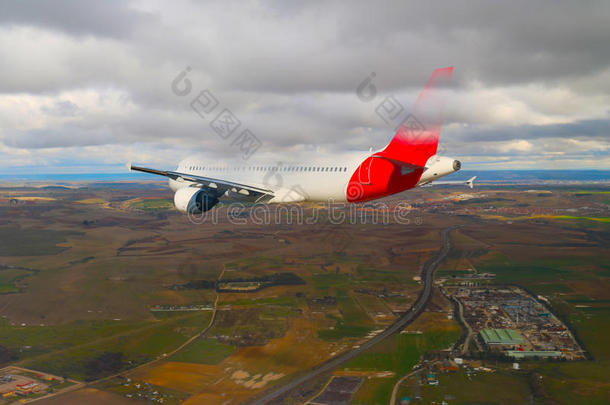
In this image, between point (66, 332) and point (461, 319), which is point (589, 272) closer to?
point (461, 319)

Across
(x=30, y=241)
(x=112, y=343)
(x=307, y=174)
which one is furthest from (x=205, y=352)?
(x=30, y=241)

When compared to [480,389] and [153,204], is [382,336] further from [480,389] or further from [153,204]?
[153,204]

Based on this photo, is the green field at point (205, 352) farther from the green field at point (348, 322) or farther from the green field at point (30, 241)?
the green field at point (30, 241)

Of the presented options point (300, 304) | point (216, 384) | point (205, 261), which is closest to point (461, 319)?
point (300, 304)

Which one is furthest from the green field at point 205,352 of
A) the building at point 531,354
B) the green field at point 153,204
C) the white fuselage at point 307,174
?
the green field at point 153,204

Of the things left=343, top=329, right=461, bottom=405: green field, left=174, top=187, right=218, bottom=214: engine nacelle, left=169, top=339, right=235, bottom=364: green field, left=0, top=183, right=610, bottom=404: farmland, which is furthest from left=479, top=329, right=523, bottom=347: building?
left=174, top=187, right=218, bottom=214: engine nacelle

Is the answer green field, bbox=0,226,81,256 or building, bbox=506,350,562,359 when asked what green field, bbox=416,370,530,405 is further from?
green field, bbox=0,226,81,256
